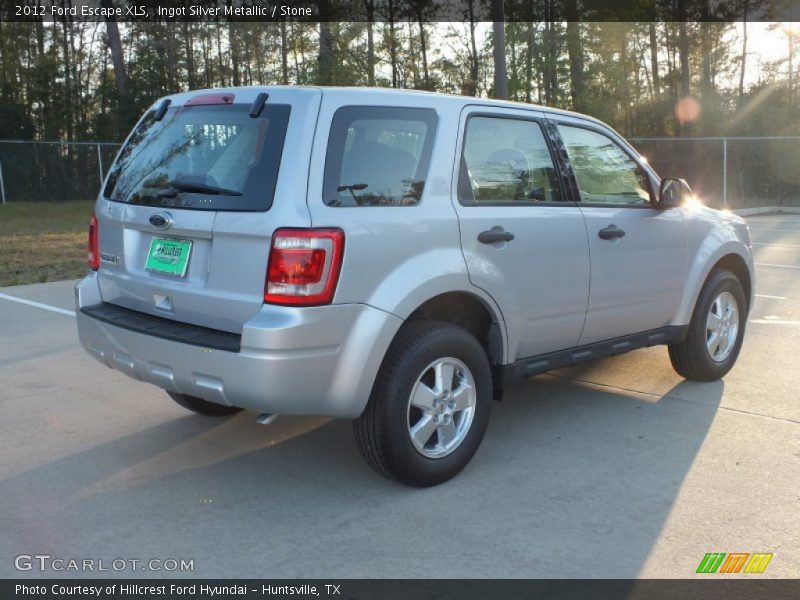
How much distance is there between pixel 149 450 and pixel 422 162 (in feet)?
6.95

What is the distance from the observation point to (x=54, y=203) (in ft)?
87.9

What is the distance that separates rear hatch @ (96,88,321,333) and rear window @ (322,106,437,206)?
0.49 feet

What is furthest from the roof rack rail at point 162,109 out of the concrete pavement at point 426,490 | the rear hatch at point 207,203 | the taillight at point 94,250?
the concrete pavement at point 426,490

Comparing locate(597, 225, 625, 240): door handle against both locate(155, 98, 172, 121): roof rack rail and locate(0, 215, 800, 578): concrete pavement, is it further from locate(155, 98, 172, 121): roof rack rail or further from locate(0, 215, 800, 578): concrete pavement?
locate(155, 98, 172, 121): roof rack rail

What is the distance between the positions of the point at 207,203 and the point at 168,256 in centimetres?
36

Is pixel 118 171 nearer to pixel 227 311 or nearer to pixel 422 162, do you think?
pixel 227 311

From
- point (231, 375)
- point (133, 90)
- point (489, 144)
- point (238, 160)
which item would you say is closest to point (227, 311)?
point (231, 375)

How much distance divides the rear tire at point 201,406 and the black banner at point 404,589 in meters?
1.87

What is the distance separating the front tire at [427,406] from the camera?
3.83 m

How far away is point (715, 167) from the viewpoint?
2570 cm

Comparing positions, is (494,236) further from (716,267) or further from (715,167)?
(715,167)

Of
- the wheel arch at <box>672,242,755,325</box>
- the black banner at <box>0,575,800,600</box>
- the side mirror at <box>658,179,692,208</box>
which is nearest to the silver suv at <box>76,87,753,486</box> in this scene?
the side mirror at <box>658,179,692,208</box>

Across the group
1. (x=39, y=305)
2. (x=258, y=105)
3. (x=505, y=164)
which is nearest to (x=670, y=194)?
(x=505, y=164)

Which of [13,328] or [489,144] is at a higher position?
[489,144]
